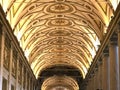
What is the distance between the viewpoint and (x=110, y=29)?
25781mm

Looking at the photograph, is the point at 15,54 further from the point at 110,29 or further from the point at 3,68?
the point at 110,29

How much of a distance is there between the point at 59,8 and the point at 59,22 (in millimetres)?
4396

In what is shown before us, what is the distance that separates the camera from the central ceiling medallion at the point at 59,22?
37.2 m

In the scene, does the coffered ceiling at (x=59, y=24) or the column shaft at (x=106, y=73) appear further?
the column shaft at (x=106, y=73)

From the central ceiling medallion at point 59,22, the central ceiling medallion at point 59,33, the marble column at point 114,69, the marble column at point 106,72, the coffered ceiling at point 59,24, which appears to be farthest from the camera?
the central ceiling medallion at point 59,33

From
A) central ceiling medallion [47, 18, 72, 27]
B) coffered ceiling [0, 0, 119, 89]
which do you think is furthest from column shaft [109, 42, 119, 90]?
central ceiling medallion [47, 18, 72, 27]

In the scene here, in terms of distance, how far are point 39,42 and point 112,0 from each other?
58.5 feet

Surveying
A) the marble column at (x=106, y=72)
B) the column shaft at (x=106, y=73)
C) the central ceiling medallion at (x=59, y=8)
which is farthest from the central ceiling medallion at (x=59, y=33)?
the column shaft at (x=106, y=73)

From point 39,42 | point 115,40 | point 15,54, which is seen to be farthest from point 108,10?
point 39,42

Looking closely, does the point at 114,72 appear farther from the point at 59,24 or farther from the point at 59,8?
the point at 59,24

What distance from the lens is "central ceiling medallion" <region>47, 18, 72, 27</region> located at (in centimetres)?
3716

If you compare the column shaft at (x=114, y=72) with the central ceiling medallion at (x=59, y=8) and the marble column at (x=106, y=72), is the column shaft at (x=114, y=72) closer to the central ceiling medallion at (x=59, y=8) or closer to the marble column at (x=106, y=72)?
the marble column at (x=106, y=72)

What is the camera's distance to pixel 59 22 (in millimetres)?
37875

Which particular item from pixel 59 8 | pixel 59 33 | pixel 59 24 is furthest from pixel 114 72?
pixel 59 33
